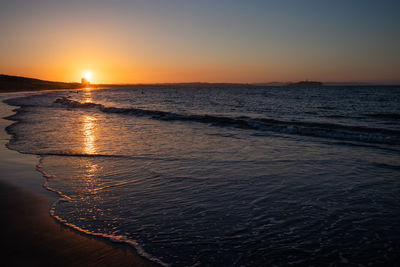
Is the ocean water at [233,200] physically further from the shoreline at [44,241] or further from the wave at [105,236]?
the shoreline at [44,241]

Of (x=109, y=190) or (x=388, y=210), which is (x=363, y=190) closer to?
(x=388, y=210)

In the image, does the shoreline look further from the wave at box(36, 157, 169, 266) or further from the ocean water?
the ocean water

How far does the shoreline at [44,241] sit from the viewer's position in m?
3.23

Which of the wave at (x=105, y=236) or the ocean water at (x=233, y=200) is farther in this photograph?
the ocean water at (x=233, y=200)

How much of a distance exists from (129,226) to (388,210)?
4.40 m

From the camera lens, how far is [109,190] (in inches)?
217

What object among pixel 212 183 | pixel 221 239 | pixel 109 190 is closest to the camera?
pixel 221 239

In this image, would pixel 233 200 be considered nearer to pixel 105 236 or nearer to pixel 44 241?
pixel 105 236

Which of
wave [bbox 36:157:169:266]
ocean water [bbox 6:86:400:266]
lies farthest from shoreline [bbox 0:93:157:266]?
ocean water [bbox 6:86:400:266]

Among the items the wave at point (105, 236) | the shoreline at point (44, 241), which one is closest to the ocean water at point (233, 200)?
the wave at point (105, 236)

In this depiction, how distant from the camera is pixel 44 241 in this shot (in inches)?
144

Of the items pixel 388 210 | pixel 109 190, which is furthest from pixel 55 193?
pixel 388 210

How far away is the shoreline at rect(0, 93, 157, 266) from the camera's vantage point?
3.23 meters

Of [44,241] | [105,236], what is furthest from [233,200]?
[44,241]
